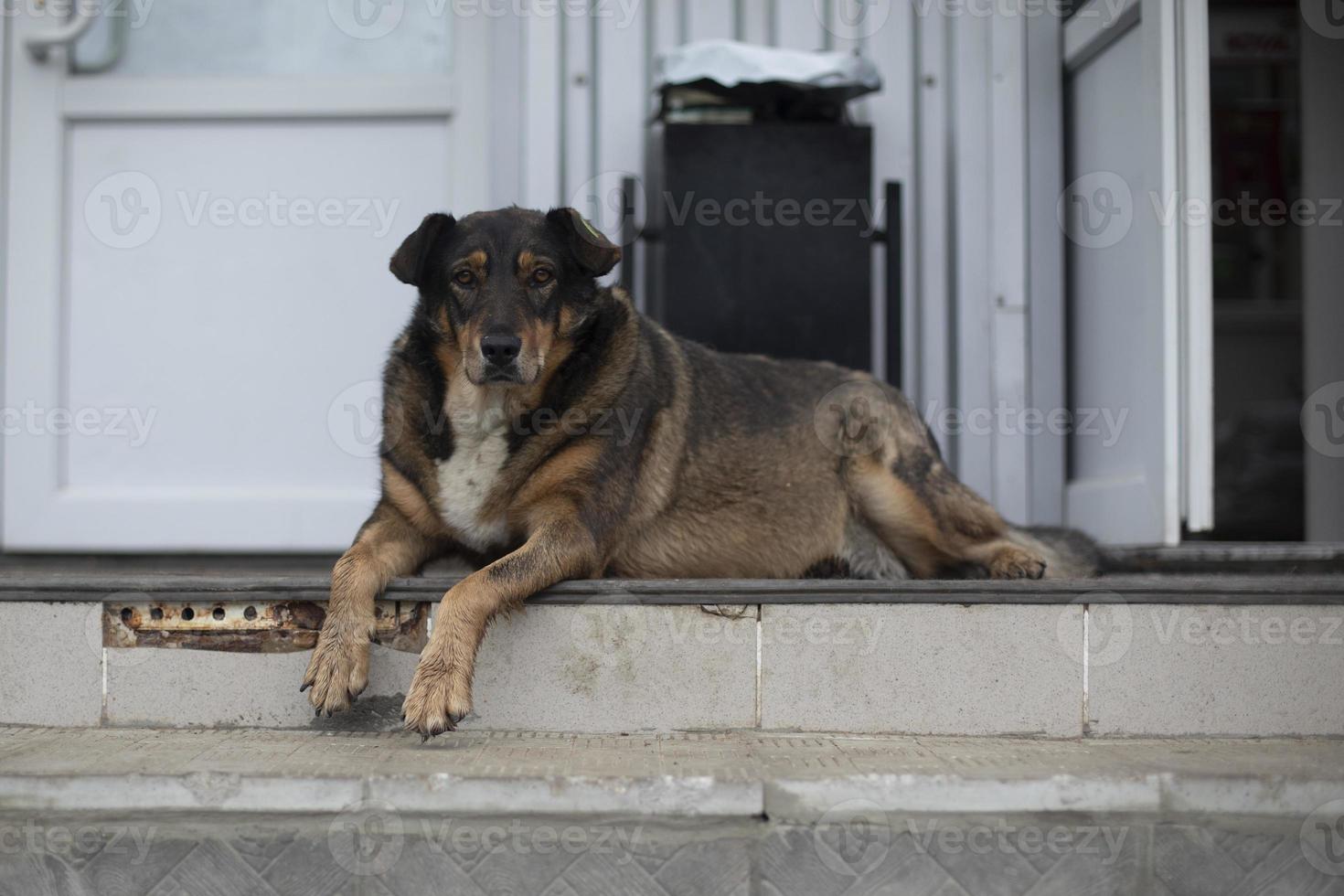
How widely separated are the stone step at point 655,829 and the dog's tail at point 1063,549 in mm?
1220

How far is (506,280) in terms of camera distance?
307cm

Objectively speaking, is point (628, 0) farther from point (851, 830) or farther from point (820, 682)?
point (851, 830)

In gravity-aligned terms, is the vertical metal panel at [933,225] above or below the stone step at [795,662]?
above

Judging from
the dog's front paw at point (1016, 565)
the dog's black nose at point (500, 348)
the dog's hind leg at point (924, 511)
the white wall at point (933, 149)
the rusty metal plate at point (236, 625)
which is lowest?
the rusty metal plate at point (236, 625)

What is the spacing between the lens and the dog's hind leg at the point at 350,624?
2740 mm

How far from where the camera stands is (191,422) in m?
4.57

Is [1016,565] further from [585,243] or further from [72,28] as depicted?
[72,28]

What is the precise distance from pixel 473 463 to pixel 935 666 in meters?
1.19

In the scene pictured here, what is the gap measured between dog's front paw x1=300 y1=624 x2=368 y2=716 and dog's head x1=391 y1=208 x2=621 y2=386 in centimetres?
66

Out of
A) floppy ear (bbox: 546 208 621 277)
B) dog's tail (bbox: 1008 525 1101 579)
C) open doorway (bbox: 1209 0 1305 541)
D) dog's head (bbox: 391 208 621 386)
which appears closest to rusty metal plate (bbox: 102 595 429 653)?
dog's head (bbox: 391 208 621 386)

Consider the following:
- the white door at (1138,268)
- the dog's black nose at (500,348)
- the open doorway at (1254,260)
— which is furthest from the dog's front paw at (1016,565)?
the open doorway at (1254,260)

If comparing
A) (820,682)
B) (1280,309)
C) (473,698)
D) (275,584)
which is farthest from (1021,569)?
(1280,309)

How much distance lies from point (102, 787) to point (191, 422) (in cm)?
234

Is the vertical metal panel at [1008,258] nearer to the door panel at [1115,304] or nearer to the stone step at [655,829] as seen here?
the door panel at [1115,304]
